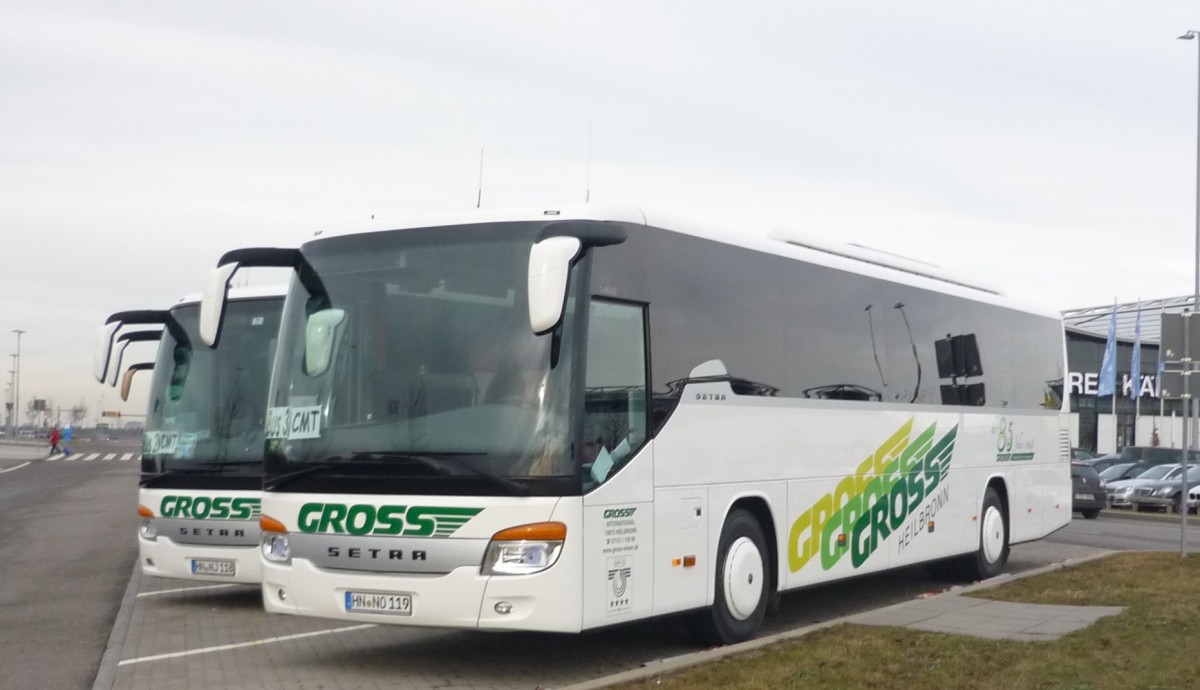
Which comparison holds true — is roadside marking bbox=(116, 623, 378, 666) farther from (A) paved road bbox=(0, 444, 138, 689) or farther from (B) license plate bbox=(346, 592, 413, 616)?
(B) license plate bbox=(346, 592, 413, 616)

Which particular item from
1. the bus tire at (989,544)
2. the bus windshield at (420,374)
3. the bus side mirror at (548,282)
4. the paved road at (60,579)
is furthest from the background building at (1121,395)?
the bus side mirror at (548,282)

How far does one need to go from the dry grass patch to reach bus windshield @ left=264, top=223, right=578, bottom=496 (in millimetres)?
1749

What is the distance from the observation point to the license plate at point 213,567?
13.3 m

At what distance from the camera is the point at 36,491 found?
37.7 metres

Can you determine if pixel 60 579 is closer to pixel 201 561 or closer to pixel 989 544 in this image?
pixel 201 561

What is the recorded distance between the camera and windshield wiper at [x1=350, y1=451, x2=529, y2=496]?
894 centimetres

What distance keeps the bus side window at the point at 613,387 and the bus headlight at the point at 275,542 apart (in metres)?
2.30

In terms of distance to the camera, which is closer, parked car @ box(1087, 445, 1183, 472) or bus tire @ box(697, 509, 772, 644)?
bus tire @ box(697, 509, 772, 644)

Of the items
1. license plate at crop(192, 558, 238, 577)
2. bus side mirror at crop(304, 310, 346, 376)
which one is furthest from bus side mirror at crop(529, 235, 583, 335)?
license plate at crop(192, 558, 238, 577)

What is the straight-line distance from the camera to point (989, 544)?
1636cm

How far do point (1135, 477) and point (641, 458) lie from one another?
31135 mm

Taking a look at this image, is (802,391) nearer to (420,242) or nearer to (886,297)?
(886,297)

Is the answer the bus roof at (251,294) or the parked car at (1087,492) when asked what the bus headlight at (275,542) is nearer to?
the bus roof at (251,294)

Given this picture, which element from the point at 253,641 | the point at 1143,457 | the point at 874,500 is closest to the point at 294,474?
the point at 253,641
